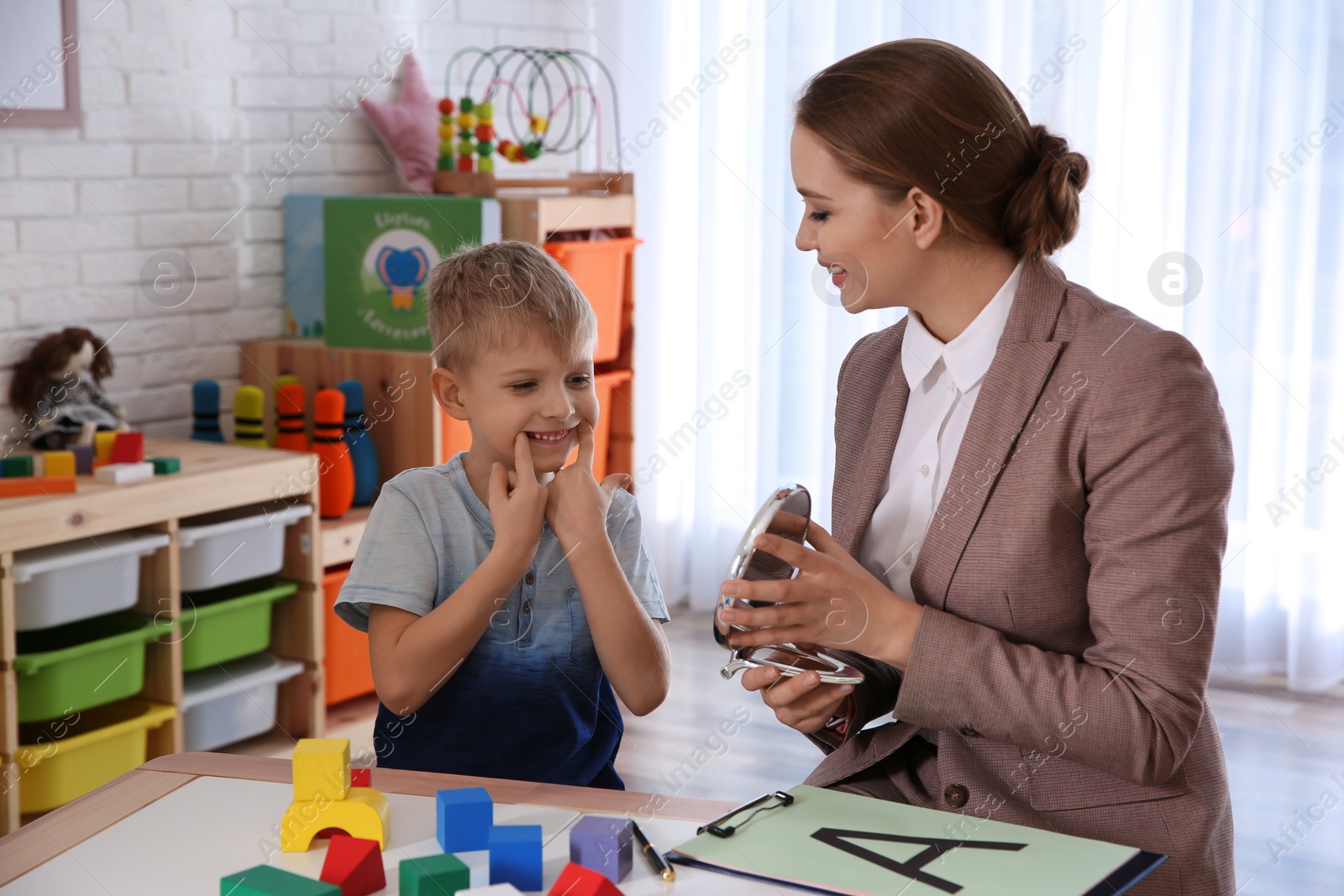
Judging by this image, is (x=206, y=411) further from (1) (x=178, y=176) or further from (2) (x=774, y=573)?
(2) (x=774, y=573)

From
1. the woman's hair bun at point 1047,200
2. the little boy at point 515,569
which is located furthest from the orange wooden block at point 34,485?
the woman's hair bun at point 1047,200

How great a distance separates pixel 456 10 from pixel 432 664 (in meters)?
2.78

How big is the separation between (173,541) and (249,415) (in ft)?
1.73

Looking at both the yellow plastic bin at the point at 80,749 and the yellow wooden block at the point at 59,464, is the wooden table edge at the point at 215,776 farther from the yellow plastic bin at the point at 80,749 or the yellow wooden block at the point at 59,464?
the yellow wooden block at the point at 59,464

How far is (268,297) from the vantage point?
308 cm

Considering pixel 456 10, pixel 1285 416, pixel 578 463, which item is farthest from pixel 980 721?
pixel 456 10

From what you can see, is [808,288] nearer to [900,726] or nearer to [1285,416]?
[1285,416]

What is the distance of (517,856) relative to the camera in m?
0.83

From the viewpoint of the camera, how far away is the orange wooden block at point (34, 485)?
2088mm

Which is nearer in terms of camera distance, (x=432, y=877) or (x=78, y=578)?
(x=432, y=877)

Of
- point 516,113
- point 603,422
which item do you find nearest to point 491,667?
point 603,422

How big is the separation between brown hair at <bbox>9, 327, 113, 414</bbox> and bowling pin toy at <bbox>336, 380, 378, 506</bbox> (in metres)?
0.56

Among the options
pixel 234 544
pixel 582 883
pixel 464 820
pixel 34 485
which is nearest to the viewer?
pixel 582 883

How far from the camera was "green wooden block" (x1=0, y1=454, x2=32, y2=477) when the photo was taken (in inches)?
84.6
